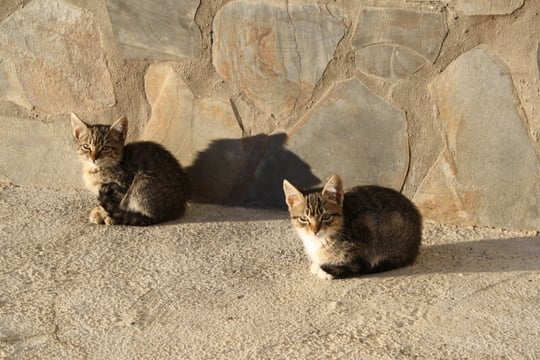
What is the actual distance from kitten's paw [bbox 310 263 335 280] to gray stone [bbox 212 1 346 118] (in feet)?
4.04

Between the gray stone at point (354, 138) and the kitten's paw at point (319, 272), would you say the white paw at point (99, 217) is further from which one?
the kitten's paw at point (319, 272)

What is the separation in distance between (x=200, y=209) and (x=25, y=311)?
5.89 feet

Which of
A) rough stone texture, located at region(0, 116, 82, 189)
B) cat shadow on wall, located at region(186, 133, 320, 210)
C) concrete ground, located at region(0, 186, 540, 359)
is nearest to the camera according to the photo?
concrete ground, located at region(0, 186, 540, 359)

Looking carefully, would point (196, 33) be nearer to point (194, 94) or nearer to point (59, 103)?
point (194, 94)

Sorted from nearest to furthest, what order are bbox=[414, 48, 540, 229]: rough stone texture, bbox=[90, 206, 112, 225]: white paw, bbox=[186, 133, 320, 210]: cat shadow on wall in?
1. bbox=[414, 48, 540, 229]: rough stone texture
2. bbox=[90, 206, 112, 225]: white paw
3. bbox=[186, 133, 320, 210]: cat shadow on wall

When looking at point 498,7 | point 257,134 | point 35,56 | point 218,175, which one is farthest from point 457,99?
point 35,56

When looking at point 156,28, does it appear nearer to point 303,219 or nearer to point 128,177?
point 128,177

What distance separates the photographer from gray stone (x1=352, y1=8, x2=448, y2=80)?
4906 millimetres

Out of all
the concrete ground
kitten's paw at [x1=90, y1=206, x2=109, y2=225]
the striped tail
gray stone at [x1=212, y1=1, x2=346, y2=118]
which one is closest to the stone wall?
gray stone at [x1=212, y1=1, x2=346, y2=118]

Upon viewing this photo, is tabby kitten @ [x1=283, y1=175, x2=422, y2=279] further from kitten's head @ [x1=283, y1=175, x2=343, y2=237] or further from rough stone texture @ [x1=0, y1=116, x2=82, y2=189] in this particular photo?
rough stone texture @ [x1=0, y1=116, x2=82, y2=189]

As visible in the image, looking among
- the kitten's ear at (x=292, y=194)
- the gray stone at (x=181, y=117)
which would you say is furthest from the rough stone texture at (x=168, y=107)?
the kitten's ear at (x=292, y=194)

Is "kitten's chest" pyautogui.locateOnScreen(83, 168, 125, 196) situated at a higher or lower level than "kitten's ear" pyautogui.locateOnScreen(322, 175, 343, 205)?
lower

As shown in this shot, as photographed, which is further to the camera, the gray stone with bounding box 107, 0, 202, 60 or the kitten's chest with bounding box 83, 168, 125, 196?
the kitten's chest with bounding box 83, 168, 125, 196

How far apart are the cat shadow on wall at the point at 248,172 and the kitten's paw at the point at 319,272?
0.95 meters
